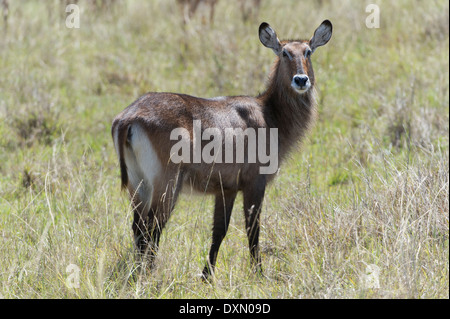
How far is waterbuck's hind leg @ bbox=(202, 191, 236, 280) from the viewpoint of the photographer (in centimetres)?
437

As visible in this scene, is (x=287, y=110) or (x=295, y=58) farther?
(x=287, y=110)

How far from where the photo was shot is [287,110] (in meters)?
4.97

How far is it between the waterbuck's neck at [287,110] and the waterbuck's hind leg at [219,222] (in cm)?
55

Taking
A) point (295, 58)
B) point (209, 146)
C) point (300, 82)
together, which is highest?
point (295, 58)

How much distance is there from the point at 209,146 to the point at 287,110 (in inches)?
35.8

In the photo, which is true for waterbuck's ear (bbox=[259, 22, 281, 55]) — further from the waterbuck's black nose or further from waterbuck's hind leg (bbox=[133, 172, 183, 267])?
waterbuck's hind leg (bbox=[133, 172, 183, 267])

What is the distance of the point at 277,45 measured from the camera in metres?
5.14

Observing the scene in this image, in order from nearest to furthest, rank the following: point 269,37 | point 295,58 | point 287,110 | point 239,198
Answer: point 295,58
point 287,110
point 269,37
point 239,198

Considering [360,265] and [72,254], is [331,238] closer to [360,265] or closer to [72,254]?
[360,265]

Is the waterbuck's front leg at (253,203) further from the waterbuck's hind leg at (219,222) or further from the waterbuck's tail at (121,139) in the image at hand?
the waterbuck's tail at (121,139)

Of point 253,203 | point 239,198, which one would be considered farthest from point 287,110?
point 239,198

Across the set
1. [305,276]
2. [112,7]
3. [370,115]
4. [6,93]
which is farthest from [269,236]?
[112,7]

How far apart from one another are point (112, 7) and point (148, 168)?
6691 mm

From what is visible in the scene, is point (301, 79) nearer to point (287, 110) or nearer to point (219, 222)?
point (287, 110)
